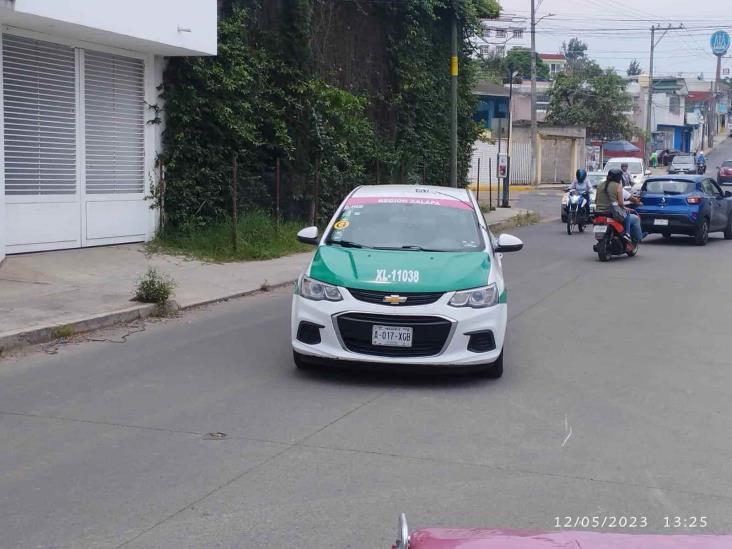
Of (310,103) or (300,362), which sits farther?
(310,103)

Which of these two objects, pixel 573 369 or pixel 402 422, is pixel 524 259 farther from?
pixel 402 422

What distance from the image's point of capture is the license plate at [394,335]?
311 inches

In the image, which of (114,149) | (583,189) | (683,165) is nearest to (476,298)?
(114,149)

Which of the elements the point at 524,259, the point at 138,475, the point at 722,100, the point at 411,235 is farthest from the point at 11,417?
the point at 722,100

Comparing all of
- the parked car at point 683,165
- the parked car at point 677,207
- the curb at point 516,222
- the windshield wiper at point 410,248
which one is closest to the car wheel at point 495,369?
the windshield wiper at point 410,248

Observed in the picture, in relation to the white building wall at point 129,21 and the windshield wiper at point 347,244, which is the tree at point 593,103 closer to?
the white building wall at point 129,21

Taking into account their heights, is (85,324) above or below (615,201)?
below

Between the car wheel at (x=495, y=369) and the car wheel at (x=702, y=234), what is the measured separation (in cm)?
1474

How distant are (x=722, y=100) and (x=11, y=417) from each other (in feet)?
477

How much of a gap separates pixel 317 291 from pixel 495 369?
1668 millimetres

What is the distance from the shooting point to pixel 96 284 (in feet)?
42.5

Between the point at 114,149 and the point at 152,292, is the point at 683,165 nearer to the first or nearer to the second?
the point at 114,149

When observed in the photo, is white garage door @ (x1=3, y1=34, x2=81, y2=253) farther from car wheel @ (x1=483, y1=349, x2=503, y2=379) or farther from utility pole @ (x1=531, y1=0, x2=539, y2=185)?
utility pole @ (x1=531, y1=0, x2=539, y2=185)

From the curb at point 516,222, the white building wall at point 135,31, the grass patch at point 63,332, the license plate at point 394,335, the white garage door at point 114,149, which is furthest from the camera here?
the curb at point 516,222
